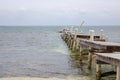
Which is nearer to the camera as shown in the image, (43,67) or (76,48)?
(43,67)

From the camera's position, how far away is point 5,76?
60.7 ft

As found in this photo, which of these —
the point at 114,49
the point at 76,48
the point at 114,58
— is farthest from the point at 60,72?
the point at 76,48

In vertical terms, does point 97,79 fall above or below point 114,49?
below

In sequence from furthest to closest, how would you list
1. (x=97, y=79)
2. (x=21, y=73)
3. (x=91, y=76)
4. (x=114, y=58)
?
1. (x=21, y=73)
2. (x=91, y=76)
3. (x=97, y=79)
4. (x=114, y=58)

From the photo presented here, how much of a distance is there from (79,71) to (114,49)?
212 inches

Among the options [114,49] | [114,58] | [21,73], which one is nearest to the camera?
[114,58]

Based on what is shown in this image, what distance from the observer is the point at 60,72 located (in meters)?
20.1

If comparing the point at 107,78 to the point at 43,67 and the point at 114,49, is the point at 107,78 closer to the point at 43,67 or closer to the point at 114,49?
the point at 114,49

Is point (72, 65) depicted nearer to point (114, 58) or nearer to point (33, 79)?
point (33, 79)

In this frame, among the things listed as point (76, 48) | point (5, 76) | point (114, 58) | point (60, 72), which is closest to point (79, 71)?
point (60, 72)

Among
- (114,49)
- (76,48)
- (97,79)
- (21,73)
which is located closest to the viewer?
(114,49)

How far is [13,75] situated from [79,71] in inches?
173

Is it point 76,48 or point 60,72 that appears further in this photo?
point 76,48

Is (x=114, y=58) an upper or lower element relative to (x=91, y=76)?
upper
